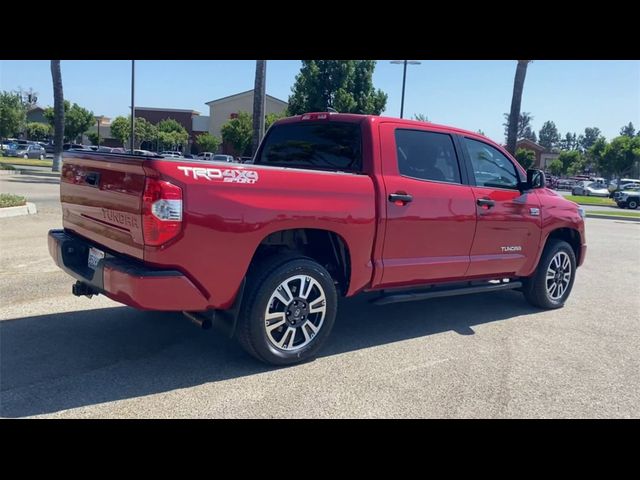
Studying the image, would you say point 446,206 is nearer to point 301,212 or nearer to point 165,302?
point 301,212

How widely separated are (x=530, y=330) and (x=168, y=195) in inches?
158

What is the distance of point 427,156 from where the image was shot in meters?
5.06

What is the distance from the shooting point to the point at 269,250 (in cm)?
421

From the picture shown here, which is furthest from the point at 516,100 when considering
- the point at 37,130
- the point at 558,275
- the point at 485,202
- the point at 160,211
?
the point at 37,130

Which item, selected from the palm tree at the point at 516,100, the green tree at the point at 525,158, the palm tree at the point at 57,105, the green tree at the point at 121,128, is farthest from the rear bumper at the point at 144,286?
the green tree at the point at 121,128

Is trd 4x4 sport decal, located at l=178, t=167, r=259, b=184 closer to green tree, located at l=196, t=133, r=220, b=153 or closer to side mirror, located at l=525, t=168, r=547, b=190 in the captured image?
side mirror, located at l=525, t=168, r=547, b=190

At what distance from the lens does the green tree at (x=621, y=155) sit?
168ft

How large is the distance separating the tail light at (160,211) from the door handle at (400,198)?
1.85 meters

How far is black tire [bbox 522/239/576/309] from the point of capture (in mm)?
6266

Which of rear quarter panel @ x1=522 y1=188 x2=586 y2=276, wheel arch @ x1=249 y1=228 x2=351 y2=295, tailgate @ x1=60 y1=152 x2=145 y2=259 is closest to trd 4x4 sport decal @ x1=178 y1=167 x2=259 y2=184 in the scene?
tailgate @ x1=60 y1=152 x2=145 y2=259

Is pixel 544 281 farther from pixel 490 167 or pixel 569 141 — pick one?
pixel 569 141

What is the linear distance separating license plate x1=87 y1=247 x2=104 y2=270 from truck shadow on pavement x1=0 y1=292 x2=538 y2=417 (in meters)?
0.71

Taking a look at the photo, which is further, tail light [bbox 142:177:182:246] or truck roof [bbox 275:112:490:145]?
truck roof [bbox 275:112:490:145]
